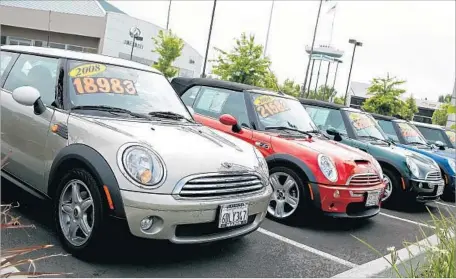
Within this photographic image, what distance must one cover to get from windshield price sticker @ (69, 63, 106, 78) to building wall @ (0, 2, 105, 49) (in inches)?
1340

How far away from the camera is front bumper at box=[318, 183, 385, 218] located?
185 inches

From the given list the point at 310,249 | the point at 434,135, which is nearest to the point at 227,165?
the point at 310,249

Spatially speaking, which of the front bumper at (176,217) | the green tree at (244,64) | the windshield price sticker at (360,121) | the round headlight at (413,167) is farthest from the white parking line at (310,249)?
the green tree at (244,64)

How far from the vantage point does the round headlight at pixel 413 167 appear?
6695 millimetres

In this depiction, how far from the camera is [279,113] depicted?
5809mm

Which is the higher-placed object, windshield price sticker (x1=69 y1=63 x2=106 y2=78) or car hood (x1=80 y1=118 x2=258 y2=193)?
windshield price sticker (x1=69 y1=63 x2=106 y2=78)

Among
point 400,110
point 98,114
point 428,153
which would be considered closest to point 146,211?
point 98,114

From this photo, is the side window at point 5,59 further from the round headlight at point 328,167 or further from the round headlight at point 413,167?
the round headlight at point 413,167

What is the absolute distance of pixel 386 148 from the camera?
699 centimetres

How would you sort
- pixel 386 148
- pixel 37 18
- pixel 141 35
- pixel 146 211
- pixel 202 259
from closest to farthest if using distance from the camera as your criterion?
pixel 146 211 < pixel 202 259 < pixel 386 148 < pixel 37 18 < pixel 141 35

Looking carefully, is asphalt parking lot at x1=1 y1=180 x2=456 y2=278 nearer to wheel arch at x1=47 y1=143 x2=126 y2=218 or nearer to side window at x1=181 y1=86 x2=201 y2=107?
wheel arch at x1=47 y1=143 x2=126 y2=218

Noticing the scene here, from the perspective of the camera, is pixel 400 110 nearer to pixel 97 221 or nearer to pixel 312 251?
pixel 312 251

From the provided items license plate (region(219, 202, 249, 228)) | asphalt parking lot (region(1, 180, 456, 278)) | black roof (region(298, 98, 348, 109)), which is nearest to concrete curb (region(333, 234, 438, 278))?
asphalt parking lot (region(1, 180, 456, 278))

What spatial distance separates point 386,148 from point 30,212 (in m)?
5.35
